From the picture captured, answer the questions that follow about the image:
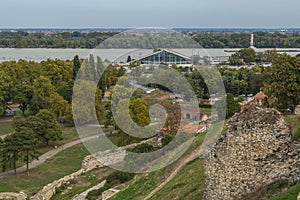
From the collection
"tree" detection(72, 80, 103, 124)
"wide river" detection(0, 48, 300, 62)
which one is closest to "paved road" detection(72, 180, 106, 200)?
"tree" detection(72, 80, 103, 124)

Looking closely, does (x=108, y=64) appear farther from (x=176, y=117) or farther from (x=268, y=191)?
(x=268, y=191)

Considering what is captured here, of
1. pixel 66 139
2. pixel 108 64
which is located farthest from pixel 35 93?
pixel 108 64

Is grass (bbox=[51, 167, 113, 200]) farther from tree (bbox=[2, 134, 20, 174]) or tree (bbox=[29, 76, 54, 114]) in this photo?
tree (bbox=[29, 76, 54, 114])

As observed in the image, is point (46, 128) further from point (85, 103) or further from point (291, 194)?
point (291, 194)

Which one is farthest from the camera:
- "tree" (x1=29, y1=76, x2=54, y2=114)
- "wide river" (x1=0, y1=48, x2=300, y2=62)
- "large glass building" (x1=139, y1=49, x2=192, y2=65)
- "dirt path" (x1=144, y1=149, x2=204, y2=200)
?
"large glass building" (x1=139, y1=49, x2=192, y2=65)

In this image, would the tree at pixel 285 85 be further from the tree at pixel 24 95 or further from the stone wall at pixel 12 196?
the tree at pixel 24 95

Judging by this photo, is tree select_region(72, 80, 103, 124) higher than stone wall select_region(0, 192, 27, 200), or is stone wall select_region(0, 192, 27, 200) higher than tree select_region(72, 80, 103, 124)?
tree select_region(72, 80, 103, 124)
